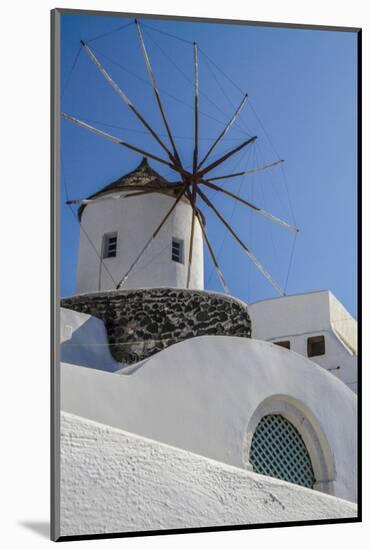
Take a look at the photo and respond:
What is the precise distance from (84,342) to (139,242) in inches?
72.4

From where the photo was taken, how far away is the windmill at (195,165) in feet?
27.8


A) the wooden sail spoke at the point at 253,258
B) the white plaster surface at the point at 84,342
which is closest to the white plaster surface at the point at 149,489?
the white plaster surface at the point at 84,342

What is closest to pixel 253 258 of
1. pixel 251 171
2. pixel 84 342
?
pixel 251 171

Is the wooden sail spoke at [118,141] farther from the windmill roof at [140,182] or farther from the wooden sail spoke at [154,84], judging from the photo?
the wooden sail spoke at [154,84]

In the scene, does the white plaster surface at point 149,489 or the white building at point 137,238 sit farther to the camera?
the white building at point 137,238

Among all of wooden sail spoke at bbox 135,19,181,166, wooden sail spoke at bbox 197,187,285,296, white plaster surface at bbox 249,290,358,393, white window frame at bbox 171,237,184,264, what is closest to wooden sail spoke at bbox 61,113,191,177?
wooden sail spoke at bbox 135,19,181,166

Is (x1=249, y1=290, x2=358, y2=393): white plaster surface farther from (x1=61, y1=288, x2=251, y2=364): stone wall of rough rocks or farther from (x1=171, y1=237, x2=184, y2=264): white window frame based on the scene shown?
(x1=171, y1=237, x2=184, y2=264): white window frame

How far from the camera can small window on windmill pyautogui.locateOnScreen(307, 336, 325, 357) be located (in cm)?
1002

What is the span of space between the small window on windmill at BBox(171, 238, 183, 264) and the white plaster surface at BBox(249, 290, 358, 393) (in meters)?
0.80

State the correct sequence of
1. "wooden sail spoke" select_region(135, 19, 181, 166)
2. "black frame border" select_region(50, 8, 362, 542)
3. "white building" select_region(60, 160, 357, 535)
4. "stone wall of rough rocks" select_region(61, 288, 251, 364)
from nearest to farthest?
"black frame border" select_region(50, 8, 362, 542)
"white building" select_region(60, 160, 357, 535)
"wooden sail spoke" select_region(135, 19, 181, 166)
"stone wall of rough rocks" select_region(61, 288, 251, 364)

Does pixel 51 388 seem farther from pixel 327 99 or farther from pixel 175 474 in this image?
pixel 327 99

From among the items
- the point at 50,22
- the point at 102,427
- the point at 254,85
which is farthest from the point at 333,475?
the point at 50,22

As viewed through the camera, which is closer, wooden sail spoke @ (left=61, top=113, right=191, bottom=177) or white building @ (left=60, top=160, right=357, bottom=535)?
white building @ (left=60, top=160, right=357, bottom=535)

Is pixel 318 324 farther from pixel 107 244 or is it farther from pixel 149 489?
pixel 149 489
